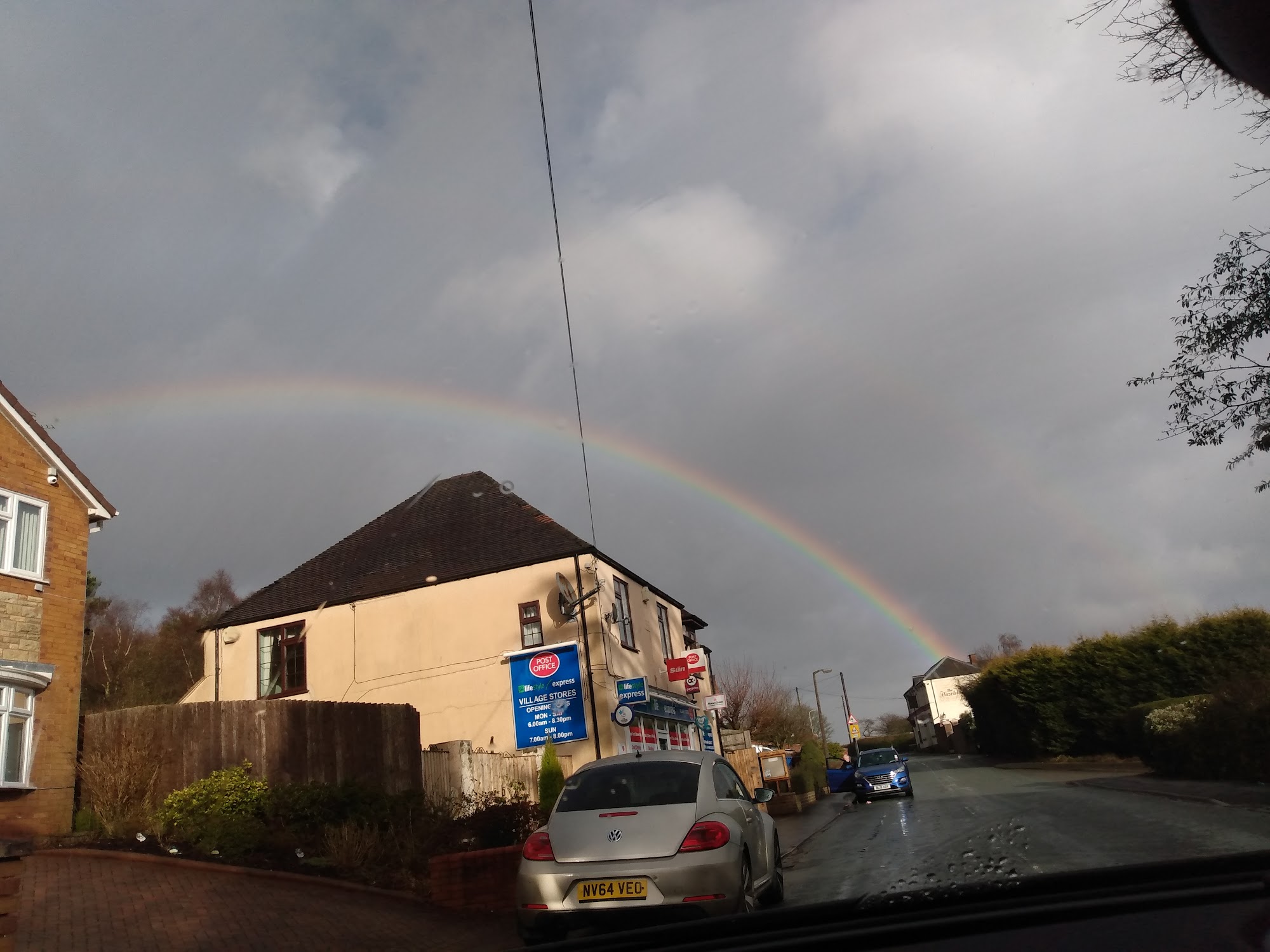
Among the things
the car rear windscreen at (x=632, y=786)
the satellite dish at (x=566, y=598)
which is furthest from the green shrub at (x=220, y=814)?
the satellite dish at (x=566, y=598)

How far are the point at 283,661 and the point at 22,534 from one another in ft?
33.7

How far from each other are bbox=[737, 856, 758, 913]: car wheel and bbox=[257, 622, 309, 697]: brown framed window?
21.3 m

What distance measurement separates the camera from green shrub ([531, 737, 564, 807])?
18.9 m

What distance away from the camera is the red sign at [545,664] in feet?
78.3

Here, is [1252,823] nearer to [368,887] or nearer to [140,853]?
[368,887]

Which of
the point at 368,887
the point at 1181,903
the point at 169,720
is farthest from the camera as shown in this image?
the point at 169,720

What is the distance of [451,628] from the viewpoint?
83.0 ft

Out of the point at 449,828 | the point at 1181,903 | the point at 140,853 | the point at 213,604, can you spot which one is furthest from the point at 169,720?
the point at 213,604

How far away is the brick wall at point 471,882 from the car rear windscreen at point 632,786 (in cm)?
286

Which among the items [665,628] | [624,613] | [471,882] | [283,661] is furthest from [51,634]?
[665,628]

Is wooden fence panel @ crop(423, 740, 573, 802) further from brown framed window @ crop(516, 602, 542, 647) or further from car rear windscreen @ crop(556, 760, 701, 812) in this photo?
car rear windscreen @ crop(556, 760, 701, 812)

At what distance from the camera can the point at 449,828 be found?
1256 centimetres

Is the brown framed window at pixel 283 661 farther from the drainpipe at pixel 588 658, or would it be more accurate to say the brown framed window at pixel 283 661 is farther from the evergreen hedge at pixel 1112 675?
the evergreen hedge at pixel 1112 675

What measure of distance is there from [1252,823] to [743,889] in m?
7.35
